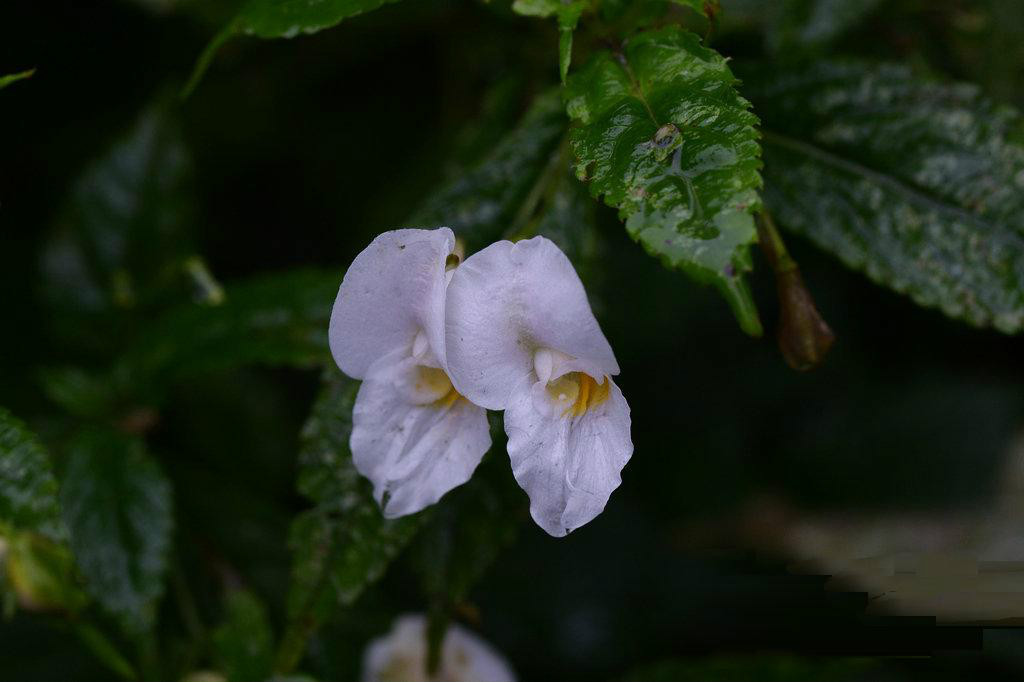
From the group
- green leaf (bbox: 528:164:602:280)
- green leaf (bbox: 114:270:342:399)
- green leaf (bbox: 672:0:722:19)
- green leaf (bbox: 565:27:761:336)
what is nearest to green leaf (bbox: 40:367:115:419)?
green leaf (bbox: 114:270:342:399)

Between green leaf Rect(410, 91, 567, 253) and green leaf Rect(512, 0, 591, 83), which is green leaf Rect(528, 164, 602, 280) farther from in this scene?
green leaf Rect(512, 0, 591, 83)

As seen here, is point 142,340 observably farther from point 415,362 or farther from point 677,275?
point 677,275

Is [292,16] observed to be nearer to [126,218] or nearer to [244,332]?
[244,332]

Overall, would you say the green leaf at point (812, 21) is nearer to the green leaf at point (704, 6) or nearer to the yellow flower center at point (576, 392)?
the green leaf at point (704, 6)

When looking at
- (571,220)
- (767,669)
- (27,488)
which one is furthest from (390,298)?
(767,669)

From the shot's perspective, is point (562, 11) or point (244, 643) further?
point (244, 643)

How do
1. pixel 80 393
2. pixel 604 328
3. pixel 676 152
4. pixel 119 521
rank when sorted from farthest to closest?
pixel 604 328, pixel 80 393, pixel 119 521, pixel 676 152

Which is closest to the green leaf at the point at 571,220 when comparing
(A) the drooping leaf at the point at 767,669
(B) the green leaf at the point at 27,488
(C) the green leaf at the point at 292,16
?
(C) the green leaf at the point at 292,16
